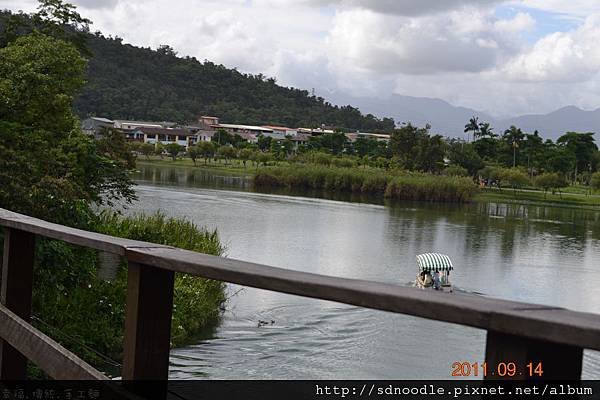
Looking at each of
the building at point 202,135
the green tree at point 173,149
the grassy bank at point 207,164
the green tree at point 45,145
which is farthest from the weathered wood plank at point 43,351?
the building at point 202,135

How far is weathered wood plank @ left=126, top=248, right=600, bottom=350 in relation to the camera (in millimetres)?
1254

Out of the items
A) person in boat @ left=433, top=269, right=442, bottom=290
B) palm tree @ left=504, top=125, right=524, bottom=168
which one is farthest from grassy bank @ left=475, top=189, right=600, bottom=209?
person in boat @ left=433, top=269, right=442, bottom=290

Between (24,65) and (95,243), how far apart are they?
1158 cm

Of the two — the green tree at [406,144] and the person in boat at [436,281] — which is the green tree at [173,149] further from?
the person in boat at [436,281]

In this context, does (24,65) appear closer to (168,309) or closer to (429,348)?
(429,348)

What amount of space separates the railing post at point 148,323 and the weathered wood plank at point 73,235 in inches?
4.9

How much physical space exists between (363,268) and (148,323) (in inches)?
800

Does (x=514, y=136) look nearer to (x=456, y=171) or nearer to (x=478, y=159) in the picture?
(x=478, y=159)

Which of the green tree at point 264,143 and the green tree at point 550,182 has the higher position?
the green tree at point 264,143

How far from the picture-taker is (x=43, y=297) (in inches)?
373

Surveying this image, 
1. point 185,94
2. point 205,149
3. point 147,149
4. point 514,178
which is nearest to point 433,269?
point 514,178

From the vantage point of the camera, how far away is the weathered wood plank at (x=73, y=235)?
Result: 2266 millimetres

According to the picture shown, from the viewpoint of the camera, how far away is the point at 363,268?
2223 centimetres

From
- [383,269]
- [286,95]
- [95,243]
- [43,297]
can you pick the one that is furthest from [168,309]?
[286,95]
